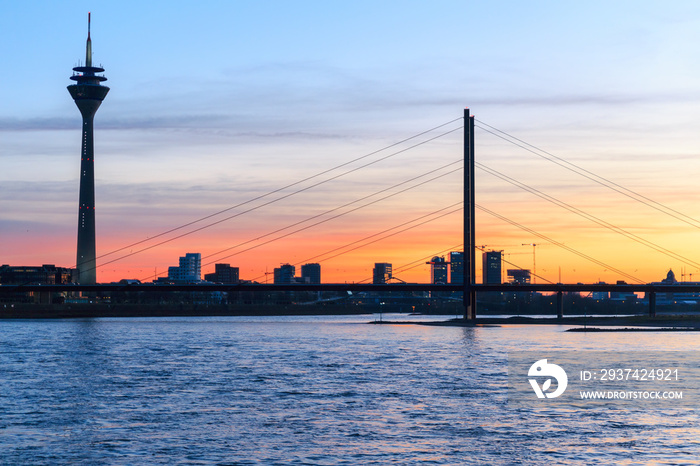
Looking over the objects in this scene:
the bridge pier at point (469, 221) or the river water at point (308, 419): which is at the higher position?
the bridge pier at point (469, 221)

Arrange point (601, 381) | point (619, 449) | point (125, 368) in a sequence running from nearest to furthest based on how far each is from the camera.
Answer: point (619, 449), point (601, 381), point (125, 368)

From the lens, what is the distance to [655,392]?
35844 millimetres

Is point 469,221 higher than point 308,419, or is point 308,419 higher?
point 469,221

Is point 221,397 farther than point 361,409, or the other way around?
point 221,397

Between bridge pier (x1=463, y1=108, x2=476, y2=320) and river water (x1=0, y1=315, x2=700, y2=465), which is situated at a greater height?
bridge pier (x1=463, y1=108, x2=476, y2=320)

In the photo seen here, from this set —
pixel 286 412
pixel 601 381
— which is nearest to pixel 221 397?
pixel 286 412

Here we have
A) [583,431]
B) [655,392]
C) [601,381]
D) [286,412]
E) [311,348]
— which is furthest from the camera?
[311,348]

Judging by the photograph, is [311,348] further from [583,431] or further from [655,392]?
[583,431]

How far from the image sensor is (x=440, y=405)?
3291 centimetres

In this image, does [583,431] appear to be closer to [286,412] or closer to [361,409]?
[361,409]

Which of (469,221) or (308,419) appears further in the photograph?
(469,221)

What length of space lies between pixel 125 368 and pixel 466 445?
3014 cm

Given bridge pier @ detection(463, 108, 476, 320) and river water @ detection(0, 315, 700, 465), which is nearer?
river water @ detection(0, 315, 700, 465)

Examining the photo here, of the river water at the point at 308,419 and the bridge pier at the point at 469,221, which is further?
the bridge pier at the point at 469,221
